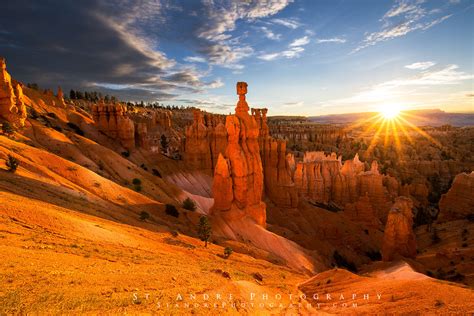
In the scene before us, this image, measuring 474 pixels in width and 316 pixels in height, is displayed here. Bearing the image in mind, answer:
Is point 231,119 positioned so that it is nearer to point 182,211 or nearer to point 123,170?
point 182,211

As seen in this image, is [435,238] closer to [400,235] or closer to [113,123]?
[400,235]

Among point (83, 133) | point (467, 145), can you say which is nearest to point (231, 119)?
point (83, 133)

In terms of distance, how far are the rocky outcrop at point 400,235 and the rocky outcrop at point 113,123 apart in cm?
4140

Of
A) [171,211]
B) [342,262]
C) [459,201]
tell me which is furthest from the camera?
[459,201]

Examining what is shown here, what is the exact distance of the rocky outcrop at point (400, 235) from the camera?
98.9ft

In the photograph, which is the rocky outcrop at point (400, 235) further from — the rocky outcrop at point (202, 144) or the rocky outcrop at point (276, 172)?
the rocky outcrop at point (202, 144)

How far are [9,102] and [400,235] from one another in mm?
44440

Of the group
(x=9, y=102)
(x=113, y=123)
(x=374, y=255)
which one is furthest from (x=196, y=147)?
(x=374, y=255)

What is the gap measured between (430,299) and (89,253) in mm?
13991

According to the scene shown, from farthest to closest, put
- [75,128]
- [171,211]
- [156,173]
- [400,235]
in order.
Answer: [156,173] < [75,128] < [400,235] < [171,211]

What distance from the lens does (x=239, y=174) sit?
2980 centimetres

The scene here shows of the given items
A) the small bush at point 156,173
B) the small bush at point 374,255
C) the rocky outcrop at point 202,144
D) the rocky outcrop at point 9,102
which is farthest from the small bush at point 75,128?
the small bush at point 374,255

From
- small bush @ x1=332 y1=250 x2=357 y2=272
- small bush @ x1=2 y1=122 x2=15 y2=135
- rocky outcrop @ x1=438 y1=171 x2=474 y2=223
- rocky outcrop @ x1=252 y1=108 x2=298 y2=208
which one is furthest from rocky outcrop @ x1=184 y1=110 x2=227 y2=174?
rocky outcrop @ x1=438 y1=171 x2=474 y2=223

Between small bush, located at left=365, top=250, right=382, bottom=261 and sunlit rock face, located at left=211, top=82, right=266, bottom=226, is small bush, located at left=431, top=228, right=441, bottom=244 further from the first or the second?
sunlit rock face, located at left=211, top=82, right=266, bottom=226
